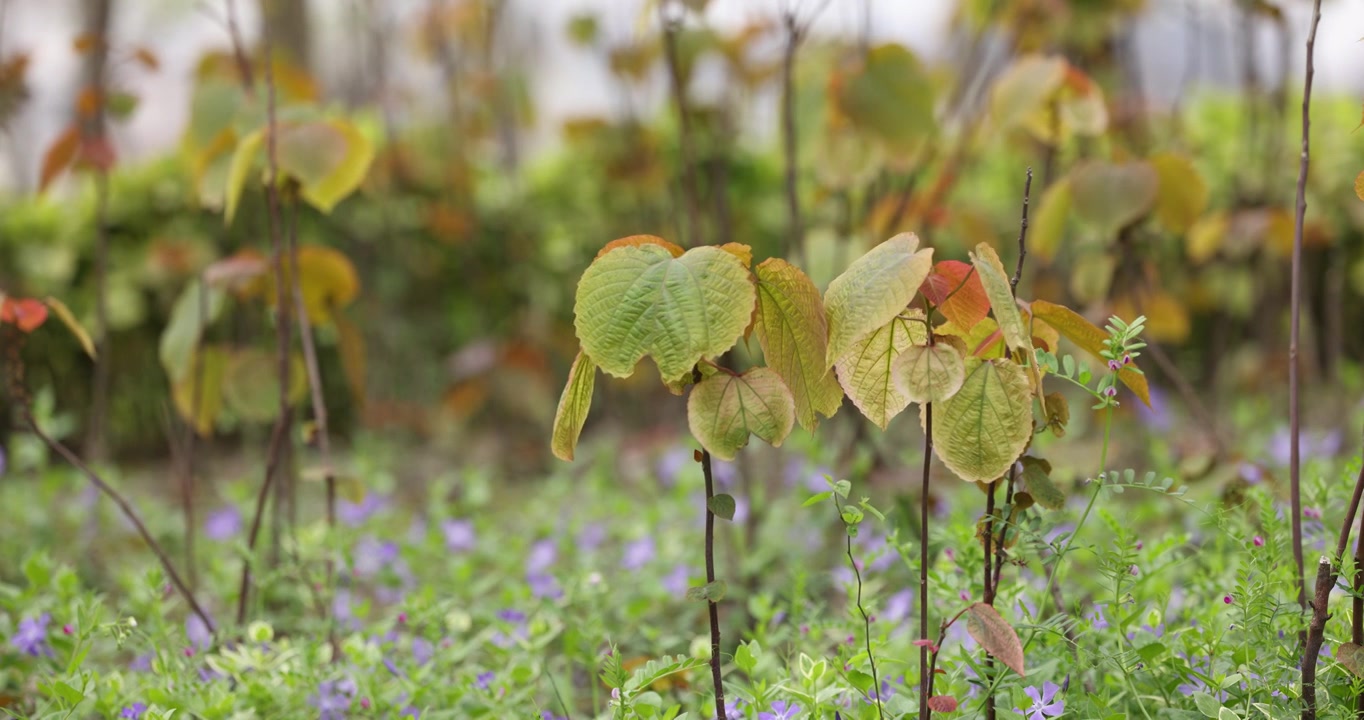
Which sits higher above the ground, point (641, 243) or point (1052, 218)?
point (641, 243)

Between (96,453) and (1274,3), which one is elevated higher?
(1274,3)

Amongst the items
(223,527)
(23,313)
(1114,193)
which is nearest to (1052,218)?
(1114,193)

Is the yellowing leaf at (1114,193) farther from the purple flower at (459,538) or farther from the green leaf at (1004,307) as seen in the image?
the purple flower at (459,538)

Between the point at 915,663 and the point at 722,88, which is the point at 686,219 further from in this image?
the point at 915,663

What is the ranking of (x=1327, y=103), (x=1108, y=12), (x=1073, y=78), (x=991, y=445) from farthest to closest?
(x=1327, y=103) → (x=1108, y=12) → (x=1073, y=78) → (x=991, y=445)

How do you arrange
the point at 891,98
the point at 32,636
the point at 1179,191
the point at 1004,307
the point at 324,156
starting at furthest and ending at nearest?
the point at 891,98
the point at 1179,191
the point at 324,156
the point at 32,636
the point at 1004,307

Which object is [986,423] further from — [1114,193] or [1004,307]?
[1114,193]

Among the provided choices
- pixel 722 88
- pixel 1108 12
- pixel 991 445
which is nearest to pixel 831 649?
pixel 991 445
